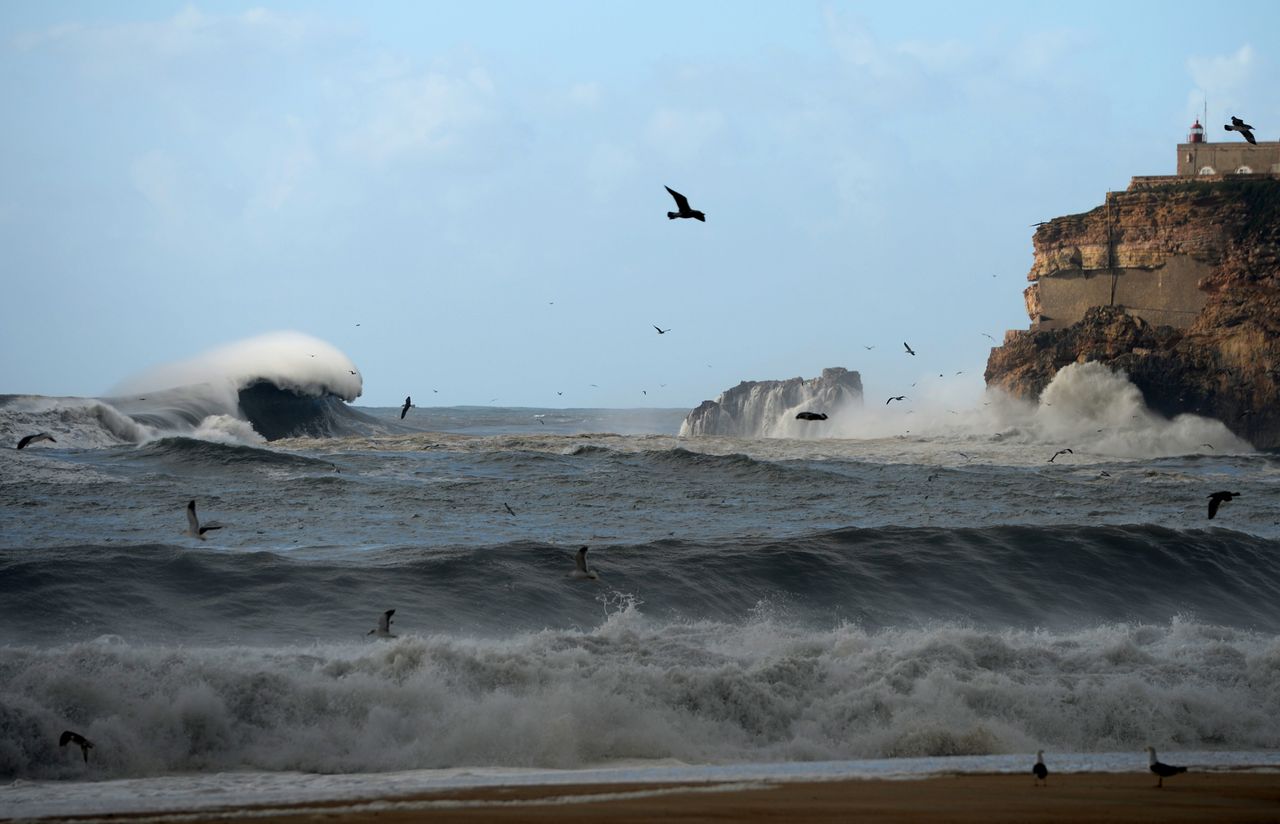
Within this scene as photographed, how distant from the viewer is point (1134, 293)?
47812 mm

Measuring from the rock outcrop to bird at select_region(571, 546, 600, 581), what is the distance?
40778 mm

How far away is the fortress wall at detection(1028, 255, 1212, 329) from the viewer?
1829 inches

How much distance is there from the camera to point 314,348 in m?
45.8

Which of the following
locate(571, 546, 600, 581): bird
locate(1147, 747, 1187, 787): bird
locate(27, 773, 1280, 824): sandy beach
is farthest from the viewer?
locate(571, 546, 600, 581): bird

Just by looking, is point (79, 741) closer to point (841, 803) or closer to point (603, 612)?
point (841, 803)

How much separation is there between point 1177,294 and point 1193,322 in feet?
4.29

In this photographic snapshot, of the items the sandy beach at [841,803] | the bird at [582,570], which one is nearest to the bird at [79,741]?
the sandy beach at [841,803]

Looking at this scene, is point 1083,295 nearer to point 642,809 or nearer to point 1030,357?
point 1030,357

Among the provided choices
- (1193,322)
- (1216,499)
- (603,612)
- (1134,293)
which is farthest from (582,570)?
(1134,293)

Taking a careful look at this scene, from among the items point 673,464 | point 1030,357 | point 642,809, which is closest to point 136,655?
point 642,809

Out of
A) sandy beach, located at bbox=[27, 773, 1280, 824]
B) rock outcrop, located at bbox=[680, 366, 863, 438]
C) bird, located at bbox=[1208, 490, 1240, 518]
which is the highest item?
rock outcrop, located at bbox=[680, 366, 863, 438]

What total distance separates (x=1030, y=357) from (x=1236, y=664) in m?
38.1

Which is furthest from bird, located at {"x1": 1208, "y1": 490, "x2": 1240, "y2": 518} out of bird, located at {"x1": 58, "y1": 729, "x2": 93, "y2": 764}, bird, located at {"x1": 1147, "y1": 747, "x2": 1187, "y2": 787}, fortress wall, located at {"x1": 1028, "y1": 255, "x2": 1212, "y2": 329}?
fortress wall, located at {"x1": 1028, "y1": 255, "x2": 1212, "y2": 329}

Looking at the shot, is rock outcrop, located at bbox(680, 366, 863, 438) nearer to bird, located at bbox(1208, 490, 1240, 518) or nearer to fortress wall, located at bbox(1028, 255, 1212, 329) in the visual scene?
fortress wall, located at bbox(1028, 255, 1212, 329)
